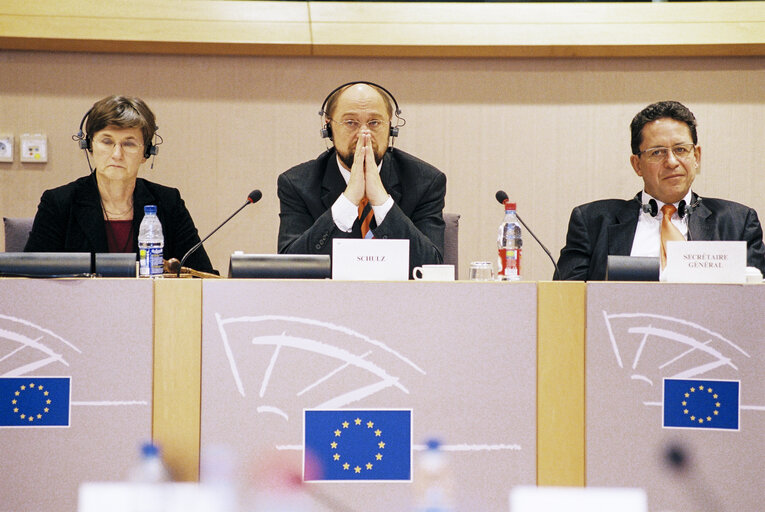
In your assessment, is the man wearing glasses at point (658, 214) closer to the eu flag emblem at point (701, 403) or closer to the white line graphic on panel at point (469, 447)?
the eu flag emblem at point (701, 403)

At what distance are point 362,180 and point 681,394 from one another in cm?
125

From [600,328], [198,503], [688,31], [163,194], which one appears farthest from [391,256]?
[688,31]

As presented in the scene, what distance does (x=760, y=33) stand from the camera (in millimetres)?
3445

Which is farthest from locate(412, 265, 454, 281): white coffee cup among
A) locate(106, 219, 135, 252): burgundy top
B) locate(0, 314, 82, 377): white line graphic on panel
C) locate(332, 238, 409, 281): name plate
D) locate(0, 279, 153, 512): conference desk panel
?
locate(106, 219, 135, 252): burgundy top

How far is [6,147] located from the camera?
143 inches

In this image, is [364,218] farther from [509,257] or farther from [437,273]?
[437,273]

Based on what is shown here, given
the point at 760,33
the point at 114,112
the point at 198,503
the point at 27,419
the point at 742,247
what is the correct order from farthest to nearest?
the point at 760,33
the point at 114,112
the point at 742,247
the point at 27,419
the point at 198,503

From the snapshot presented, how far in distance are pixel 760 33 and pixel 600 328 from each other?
99.2 inches

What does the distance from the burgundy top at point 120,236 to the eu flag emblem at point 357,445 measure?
138 cm

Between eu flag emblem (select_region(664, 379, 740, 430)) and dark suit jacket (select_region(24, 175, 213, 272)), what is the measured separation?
5.72 ft

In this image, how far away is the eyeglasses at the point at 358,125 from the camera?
261 cm

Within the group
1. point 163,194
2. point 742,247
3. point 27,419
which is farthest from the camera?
point 163,194

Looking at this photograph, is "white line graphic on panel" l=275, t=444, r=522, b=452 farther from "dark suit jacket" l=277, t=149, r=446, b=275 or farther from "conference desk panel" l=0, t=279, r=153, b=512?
"dark suit jacket" l=277, t=149, r=446, b=275

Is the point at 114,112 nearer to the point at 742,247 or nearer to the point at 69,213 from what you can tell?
the point at 69,213
